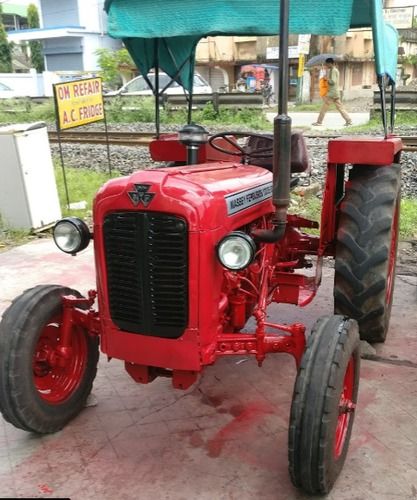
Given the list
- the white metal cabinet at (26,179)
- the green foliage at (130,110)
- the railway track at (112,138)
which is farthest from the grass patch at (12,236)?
the green foliage at (130,110)

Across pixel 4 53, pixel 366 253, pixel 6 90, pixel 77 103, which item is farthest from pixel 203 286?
pixel 4 53

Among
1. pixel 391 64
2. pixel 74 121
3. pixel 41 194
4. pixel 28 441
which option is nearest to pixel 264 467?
pixel 28 441

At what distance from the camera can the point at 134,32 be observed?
12.1 feet

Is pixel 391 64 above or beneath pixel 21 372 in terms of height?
above

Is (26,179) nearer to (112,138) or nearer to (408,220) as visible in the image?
→ (408,220)

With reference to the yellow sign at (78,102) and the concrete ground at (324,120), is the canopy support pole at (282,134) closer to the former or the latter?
the yellow sign at (78,102)

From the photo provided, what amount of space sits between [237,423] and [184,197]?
52.9 inches

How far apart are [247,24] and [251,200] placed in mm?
1094

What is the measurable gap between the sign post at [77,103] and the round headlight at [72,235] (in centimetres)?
497

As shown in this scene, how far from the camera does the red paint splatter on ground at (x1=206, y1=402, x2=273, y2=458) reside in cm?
301

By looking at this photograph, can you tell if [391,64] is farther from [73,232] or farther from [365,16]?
[73,232]

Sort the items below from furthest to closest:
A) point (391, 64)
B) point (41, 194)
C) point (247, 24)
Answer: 1. point (41, 194)
2. point (391, 64)
3. point (247, 24)

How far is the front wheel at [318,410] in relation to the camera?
7.97ft

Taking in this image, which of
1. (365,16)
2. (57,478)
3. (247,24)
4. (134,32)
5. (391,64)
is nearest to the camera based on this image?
(57,478)
